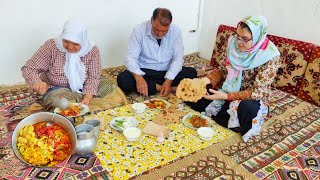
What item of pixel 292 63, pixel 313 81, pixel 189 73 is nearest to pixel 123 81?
pixel 189 73

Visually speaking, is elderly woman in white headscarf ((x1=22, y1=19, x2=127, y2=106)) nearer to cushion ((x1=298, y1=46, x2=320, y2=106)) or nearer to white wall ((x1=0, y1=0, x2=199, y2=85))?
white wall ((x1=0, y1=0, x2=199, y2=85))

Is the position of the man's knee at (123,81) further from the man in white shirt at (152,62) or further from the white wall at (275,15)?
the white wall at (275,15)

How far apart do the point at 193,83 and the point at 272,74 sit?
0.51 metres

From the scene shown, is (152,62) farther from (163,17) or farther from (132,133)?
(132,133)

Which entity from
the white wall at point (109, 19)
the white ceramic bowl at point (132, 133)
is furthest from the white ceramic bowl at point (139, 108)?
the white wall at point (109, 19)

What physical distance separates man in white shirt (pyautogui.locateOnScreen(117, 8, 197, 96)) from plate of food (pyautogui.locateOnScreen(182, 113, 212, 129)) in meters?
0.46

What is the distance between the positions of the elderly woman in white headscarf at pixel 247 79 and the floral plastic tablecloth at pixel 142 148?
125 mm

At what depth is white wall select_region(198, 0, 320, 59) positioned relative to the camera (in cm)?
243

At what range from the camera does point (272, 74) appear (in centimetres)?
176

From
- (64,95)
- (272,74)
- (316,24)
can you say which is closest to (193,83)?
(272,74)

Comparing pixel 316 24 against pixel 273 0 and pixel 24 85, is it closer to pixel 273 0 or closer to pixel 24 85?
pixel 273 0

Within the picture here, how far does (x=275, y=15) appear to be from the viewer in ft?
8.85

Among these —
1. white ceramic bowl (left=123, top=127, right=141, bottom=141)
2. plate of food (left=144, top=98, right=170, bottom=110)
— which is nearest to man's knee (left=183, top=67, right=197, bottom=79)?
plate of food (left=144, top=98, right=170, bottom=110)

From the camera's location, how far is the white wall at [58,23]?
95.0 inches
